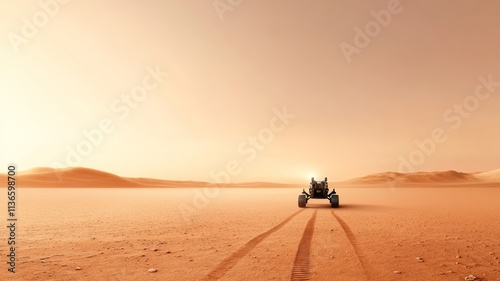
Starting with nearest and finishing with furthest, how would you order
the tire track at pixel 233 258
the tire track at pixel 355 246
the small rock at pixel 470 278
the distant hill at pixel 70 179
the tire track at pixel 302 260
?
the small rock at pixel 470 278, the tire track at pixel 302 260, the tire track at pixel 233 258, the tire track at pixel 355 246, the distant hill at pixel 70 179

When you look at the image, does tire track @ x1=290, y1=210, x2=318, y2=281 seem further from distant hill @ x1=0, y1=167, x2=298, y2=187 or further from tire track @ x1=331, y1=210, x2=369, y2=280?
distant hill @ x1=0, y1=167, x2=298, y2=187

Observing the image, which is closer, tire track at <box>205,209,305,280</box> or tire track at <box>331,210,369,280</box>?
tire track at <box>205,209,305,280</box>

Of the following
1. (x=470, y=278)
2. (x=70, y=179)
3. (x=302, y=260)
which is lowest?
(x=470, y=278)

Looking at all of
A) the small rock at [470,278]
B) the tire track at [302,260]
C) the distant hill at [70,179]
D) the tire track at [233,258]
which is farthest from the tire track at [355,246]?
the distant hill at [70,179]

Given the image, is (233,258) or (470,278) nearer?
(470,278)

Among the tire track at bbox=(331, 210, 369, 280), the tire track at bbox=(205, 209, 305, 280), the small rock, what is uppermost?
the tire track at bbox=(205, 209, 305, 280)

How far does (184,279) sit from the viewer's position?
7.07 metres

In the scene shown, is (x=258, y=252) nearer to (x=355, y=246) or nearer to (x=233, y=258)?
(x=233, y=258)

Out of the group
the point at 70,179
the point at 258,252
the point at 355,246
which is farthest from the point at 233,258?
the point at 70,179

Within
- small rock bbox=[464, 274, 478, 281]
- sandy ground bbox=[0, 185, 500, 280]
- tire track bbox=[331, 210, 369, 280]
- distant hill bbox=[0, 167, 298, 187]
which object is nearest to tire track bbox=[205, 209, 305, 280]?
sandy ground bbox=[0, 185, 500, 280]

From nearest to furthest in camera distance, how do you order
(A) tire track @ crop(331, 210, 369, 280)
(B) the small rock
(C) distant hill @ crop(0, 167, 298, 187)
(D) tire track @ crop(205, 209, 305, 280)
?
1. (B) the small rock
2. (D) tire track @ crop(205, 209, 305, 280)
3. (A) tire track @ crop(331, 210, 369, 280)
4. (C) distant hill @ crop(0, 167, 298, 187)

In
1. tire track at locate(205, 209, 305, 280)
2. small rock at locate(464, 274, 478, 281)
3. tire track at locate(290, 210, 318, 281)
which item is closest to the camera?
small rock at locate(464, 274, 478, 281)

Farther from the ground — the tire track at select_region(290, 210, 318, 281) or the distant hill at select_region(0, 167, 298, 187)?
the distant hill at select_region(0, 167, 298, 187)

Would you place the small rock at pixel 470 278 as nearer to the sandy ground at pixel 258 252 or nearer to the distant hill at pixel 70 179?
the sandy ground at pixel 258 252
